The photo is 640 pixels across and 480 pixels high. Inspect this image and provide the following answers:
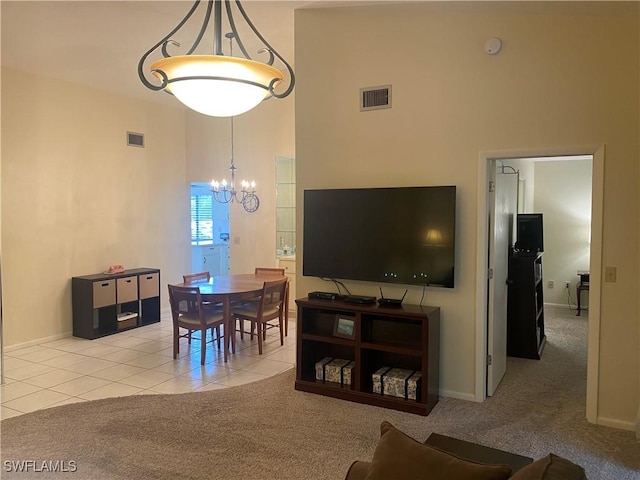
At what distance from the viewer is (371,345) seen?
393cm

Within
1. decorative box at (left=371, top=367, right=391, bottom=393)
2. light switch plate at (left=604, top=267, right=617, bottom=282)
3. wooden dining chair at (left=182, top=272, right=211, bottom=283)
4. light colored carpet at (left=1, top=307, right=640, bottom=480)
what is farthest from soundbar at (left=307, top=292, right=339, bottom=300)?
wooden dining chair at (left=182, top=272, right=211, bottom=283)

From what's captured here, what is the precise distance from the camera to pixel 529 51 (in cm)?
363

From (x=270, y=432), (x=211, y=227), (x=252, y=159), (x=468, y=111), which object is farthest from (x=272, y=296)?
(x=211, y=227)

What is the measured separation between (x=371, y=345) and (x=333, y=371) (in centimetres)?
49

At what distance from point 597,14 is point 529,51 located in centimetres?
48

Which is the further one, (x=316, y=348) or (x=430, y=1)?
(x=316, y=348)

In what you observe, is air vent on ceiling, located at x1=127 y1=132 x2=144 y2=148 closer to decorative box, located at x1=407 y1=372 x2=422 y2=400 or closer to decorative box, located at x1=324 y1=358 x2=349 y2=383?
decorative box, located at x1=324 y1=358 x2=349 y2=383

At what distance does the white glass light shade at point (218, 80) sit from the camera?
2154 millimetres

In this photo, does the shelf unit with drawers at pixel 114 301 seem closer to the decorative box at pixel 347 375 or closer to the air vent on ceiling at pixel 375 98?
the decorative box at pixel 347 375

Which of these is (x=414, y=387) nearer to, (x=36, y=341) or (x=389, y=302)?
(x=389, y=302)

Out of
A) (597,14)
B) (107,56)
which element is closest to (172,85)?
(597,14)

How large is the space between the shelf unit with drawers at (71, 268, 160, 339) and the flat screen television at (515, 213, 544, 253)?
494cm

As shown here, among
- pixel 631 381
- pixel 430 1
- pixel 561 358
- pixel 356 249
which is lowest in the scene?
pixel 561 358

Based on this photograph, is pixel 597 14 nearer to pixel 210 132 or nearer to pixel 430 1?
pixel 430 1
